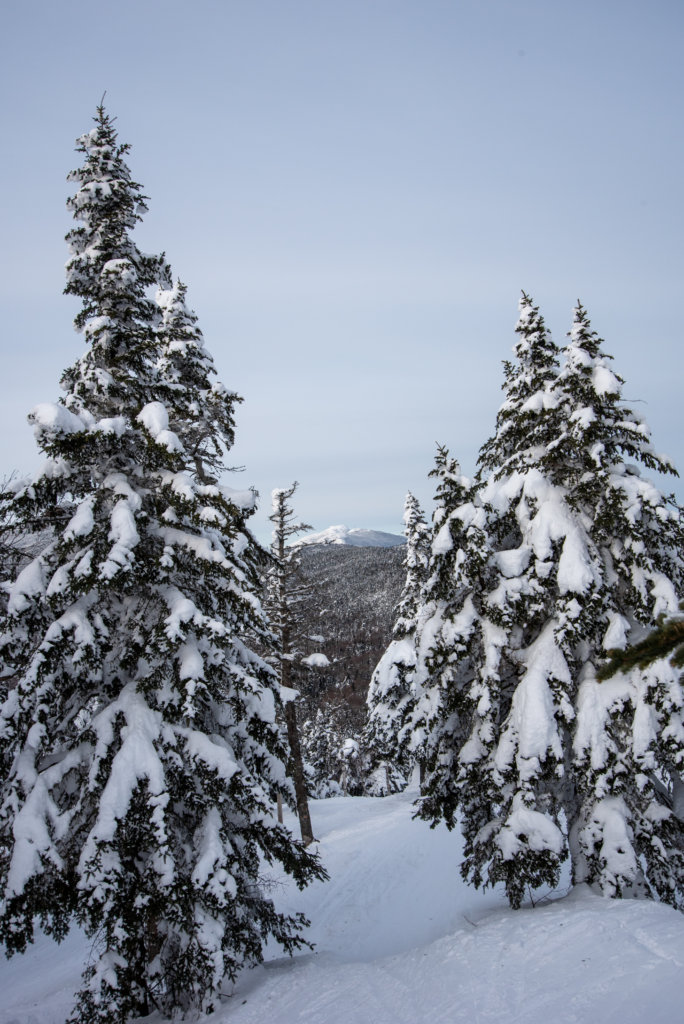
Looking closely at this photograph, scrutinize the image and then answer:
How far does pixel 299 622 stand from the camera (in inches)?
866

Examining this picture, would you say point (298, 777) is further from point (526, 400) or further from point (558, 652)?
point (526, 400)

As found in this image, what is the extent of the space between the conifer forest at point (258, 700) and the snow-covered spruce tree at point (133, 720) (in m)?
0.04

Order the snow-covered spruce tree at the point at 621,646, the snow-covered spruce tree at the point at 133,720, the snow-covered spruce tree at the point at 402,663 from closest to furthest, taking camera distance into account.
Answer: the snow-covered spruce tree at the point at 133,720, the snow-covered spruce tree at the point at 621,646, the snow-covered spruce tree at the point at 402,663

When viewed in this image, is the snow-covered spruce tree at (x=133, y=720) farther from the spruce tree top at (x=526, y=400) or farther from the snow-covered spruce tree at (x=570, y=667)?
the spruce tree top at (x=526, y=400)

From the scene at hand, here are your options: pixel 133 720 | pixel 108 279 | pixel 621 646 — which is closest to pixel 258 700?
pixel 133 720

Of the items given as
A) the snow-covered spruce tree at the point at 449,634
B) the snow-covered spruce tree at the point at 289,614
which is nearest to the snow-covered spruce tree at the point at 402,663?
the snow-covered spruce tree at the point at 289,614

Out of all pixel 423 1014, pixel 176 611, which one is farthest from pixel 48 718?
pixel 423 1014

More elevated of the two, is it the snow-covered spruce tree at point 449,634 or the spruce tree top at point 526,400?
the spruce tree top at point 526,400

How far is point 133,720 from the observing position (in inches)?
321

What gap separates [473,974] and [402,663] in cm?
1668

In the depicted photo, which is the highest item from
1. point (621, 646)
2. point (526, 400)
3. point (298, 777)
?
point (526, 400)

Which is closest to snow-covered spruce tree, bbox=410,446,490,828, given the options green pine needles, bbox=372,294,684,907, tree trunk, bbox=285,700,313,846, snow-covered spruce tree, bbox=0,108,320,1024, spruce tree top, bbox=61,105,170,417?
green pine needles, bbox=372,294,684,907

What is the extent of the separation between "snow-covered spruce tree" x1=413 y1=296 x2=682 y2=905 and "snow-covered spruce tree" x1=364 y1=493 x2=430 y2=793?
12301 mm

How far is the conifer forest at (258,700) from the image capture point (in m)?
7.41
